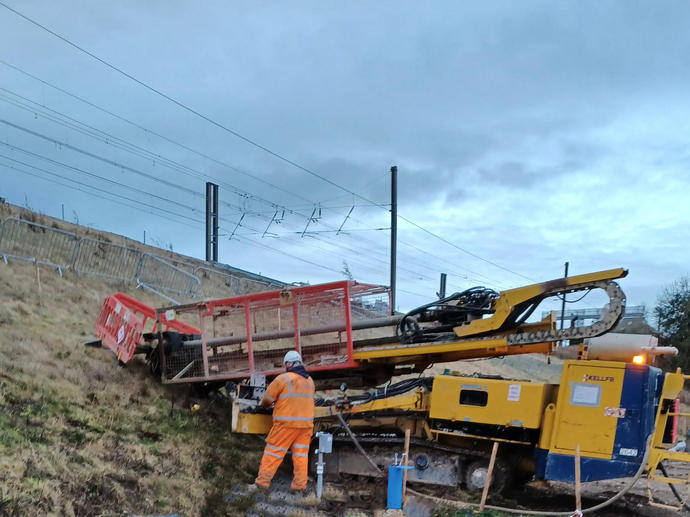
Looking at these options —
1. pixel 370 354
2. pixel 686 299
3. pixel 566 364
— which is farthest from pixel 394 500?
pixel 686 299

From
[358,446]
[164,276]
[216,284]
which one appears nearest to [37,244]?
[164,276]

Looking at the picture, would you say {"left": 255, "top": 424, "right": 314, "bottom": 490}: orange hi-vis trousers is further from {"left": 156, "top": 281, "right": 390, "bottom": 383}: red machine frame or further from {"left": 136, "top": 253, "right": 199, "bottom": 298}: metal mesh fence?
{"left": 136, "top": 253, "right": 199, "bottom": 298}: metal mesh fence

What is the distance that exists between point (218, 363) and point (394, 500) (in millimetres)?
3684

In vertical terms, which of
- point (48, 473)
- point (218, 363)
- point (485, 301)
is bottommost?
point (48, 473)

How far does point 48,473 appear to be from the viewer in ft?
19.9

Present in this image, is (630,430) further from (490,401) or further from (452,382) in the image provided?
(452,382)

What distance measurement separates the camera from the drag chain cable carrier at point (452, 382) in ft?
22.6

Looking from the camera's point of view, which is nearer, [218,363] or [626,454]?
[626,454]

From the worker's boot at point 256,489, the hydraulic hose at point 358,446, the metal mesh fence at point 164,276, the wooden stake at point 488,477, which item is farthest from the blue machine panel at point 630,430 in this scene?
the metal mesh fence at point 164,276

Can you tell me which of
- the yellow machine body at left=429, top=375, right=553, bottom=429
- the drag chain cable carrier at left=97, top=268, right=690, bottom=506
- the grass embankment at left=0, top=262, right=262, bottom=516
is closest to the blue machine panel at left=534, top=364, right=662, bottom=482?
the drag chain cable carrier at left=97, top=268, right=690, bottom=506

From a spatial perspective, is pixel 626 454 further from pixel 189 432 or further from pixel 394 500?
pixel 189 432

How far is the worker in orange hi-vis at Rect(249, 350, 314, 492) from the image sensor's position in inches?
297

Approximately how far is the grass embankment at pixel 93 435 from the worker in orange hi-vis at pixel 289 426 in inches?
25.1

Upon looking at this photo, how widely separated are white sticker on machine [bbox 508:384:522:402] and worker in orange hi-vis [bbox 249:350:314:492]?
2333mm
